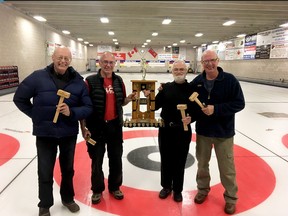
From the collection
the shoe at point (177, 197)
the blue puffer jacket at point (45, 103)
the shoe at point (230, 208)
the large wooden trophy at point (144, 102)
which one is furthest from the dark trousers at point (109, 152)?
the shoe at point (230, 208)

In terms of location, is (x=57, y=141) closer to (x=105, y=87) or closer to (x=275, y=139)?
(x=105, y=87)

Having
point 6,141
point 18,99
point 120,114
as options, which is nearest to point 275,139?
point 120,114

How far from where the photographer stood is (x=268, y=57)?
17281 millimetres

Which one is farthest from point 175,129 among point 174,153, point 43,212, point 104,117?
point 43,212

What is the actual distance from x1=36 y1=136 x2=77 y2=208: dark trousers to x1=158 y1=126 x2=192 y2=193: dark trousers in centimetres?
98

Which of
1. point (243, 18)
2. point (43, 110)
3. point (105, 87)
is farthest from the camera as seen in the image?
point (243, 18)

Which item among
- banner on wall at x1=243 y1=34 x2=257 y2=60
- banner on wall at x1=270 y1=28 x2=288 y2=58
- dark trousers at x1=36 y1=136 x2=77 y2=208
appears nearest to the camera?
dark trousers at x1=36 y1=136 x2=77 y2=208

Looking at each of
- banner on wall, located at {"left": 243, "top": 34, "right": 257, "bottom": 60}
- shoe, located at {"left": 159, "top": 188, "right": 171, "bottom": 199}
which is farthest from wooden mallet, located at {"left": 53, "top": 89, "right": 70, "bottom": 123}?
banner on wall, located at {"left": 243, "top": 34, "right": 257, "bottom": 60}

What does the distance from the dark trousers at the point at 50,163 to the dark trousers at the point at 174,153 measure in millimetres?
978

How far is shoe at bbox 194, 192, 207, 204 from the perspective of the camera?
9.01 feet

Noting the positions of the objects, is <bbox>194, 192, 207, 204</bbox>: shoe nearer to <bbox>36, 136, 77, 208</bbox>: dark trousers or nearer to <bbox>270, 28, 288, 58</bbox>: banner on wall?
<bbox>36, 136, 77, 208</bbox>: dark trousers

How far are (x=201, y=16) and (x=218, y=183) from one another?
11471 mm

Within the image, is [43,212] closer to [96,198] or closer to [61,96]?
[96,198]

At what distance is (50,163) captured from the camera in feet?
7.61
